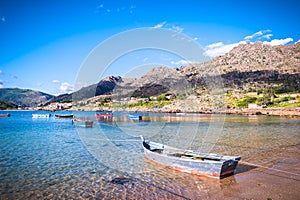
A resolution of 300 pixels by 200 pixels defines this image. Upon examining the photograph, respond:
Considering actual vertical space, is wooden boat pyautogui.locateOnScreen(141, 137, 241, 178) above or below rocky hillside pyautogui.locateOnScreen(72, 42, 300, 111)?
below

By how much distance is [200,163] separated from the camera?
13.1m

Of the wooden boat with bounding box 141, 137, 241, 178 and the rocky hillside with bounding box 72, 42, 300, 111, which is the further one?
the rocky hillside with bounding box 72, 42, 300, 111

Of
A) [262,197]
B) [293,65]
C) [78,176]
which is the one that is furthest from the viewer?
[293,65]

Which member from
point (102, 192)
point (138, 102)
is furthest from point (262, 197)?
point (138, 102)

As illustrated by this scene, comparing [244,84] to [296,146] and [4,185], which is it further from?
[4,185]

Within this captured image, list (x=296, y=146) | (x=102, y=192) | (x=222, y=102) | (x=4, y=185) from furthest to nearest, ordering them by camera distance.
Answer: (x=222, y=102) → (x=296, y=146) → (x=4, y=185) → (x=102, y=192)

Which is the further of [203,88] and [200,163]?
[203,88]

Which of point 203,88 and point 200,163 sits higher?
point 203,88

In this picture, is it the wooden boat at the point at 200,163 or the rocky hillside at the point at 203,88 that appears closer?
the wooden boat at the point at 200,163

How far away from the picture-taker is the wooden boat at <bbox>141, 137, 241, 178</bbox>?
12523mm

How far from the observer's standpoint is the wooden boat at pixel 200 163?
12523 millimetres

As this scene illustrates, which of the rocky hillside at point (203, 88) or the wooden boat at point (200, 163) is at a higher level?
the rocky hillside at point (203, 88)

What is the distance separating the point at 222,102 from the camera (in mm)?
124000

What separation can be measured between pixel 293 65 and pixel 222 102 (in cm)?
10154
